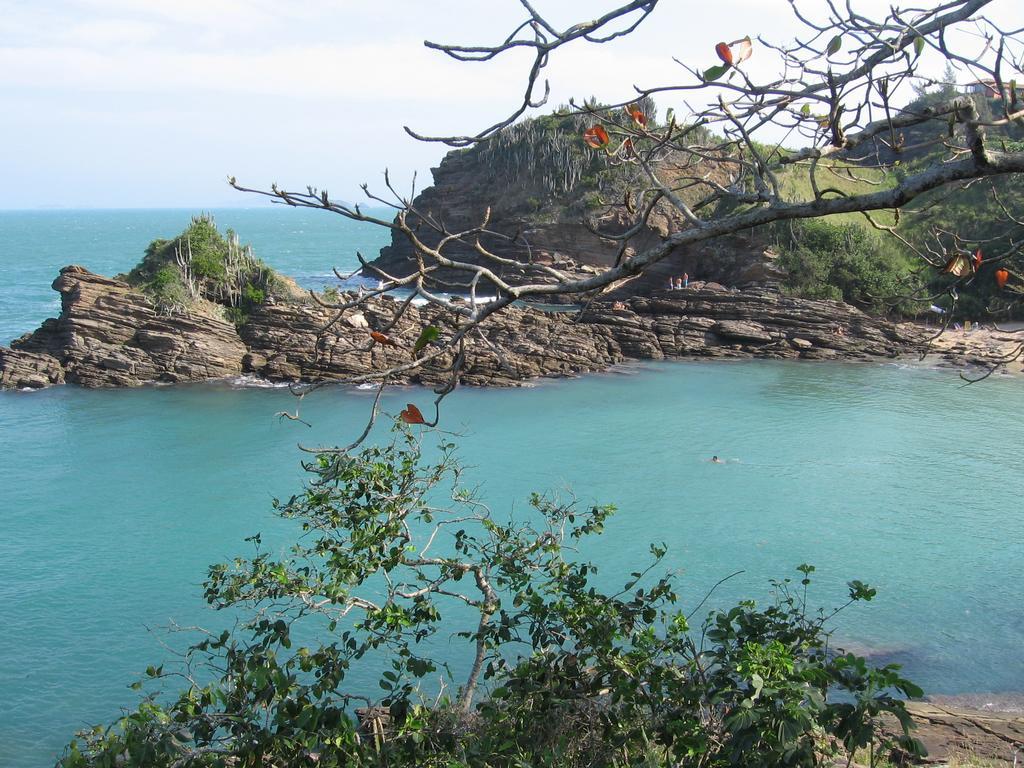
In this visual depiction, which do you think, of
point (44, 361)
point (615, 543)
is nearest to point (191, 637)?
point (615, 543)

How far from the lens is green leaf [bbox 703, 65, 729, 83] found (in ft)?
10.5

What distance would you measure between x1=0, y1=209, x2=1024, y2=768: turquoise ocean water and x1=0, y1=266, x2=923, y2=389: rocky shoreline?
3.29 ft

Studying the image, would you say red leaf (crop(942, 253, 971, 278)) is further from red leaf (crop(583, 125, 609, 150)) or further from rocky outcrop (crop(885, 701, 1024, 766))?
rocky outcrop (crop(885, 701, 1024, 766))

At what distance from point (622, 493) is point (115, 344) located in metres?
16.0

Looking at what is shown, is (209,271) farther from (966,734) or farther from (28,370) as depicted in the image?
(966,734)

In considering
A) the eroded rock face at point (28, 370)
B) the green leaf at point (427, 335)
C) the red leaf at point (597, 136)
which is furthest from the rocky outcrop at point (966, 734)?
the eroded rock face at point (28, 370)

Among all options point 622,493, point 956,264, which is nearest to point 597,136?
point 956,264

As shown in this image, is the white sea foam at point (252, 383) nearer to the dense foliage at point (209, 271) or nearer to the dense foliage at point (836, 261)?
the dense foliage at point (209, 271)

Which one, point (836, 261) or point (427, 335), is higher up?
point (427, 335)

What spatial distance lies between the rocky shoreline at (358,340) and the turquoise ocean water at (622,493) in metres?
1.00

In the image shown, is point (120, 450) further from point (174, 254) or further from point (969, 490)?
point (969, 490)

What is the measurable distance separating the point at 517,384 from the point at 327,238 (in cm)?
8629

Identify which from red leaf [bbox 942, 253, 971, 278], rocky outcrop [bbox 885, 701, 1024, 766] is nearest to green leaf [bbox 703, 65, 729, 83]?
red leaf [bbox 942, 253, 971, 278]

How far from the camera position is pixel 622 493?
51.8 ft
